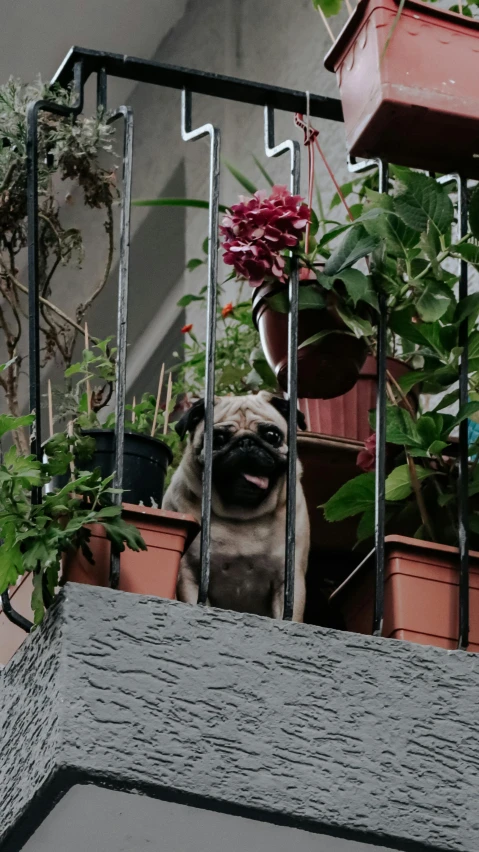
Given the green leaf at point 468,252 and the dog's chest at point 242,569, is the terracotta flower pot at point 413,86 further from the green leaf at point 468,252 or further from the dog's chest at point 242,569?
the dog's chest at point 242,569

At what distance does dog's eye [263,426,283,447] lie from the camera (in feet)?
9.25

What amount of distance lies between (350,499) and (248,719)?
0.63m

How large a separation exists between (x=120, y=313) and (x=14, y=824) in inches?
35.7

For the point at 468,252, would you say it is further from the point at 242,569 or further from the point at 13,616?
the point at 13,616

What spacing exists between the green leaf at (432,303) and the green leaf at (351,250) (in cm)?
14

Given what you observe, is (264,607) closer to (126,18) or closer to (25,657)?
(25,657)

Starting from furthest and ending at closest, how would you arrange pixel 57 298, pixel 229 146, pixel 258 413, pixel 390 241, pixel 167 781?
pixel 57 298 < pixel 229 146 < pixel 258 413 < pixel 390 241 < pixel 167 781

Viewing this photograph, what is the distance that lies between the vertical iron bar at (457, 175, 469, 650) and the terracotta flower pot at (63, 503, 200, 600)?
1.67 feet

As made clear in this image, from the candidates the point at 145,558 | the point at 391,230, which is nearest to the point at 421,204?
the point at 391,230

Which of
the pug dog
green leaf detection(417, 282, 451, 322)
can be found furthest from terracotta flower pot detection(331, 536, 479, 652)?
green leaf detection(417, 282, 451, 322)

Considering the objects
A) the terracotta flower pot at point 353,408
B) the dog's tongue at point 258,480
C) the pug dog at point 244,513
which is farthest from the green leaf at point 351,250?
the terracotta flower pot at point 353,408

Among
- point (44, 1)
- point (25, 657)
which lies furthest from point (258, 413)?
point (44, 1)

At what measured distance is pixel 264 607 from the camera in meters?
2.79

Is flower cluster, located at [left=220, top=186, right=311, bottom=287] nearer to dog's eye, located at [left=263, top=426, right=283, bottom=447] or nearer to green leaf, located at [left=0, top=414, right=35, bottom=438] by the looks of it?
dog's eye, located at [left=263, top=426, right=283, bottom=447]
